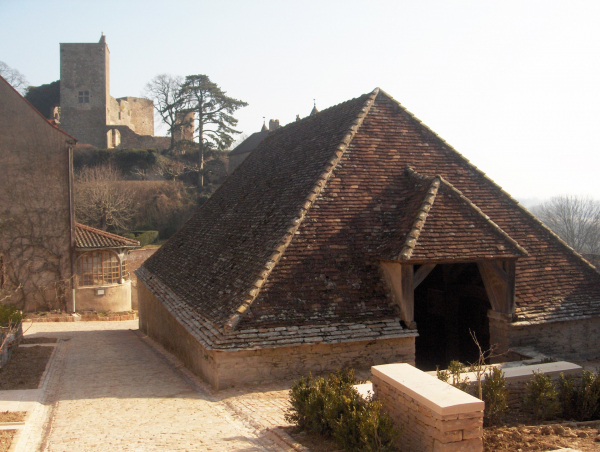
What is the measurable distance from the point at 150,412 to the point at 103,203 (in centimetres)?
2985

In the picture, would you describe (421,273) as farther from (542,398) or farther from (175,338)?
(175,338)

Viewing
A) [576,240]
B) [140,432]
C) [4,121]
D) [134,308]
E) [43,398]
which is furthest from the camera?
[576,240]

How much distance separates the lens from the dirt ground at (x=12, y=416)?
750 cm

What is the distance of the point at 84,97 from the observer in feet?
164

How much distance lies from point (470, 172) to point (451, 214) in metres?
A: 2.49

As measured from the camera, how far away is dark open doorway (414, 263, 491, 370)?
12.1 m

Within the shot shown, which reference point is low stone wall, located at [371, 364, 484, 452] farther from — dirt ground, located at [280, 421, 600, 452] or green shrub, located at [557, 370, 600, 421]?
green shrub, located at [557, 370, 600, 421]

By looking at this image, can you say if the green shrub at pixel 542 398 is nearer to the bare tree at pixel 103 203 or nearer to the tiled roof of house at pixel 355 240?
the tiled roof of house at pixel 355 240

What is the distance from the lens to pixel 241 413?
A: 7559 millimetres

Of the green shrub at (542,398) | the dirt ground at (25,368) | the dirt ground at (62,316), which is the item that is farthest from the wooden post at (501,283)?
the dirt ground at (62,316)

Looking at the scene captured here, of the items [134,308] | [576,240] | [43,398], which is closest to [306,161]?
[43,398]

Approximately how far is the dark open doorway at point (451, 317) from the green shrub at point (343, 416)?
597 cm

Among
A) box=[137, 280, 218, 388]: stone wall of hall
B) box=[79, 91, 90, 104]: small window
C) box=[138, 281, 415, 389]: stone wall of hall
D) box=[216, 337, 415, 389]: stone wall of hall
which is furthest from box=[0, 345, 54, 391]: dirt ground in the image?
box=[79, 91, 90, 104]: small window

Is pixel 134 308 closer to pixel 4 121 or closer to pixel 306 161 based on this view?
pixel 4 121
